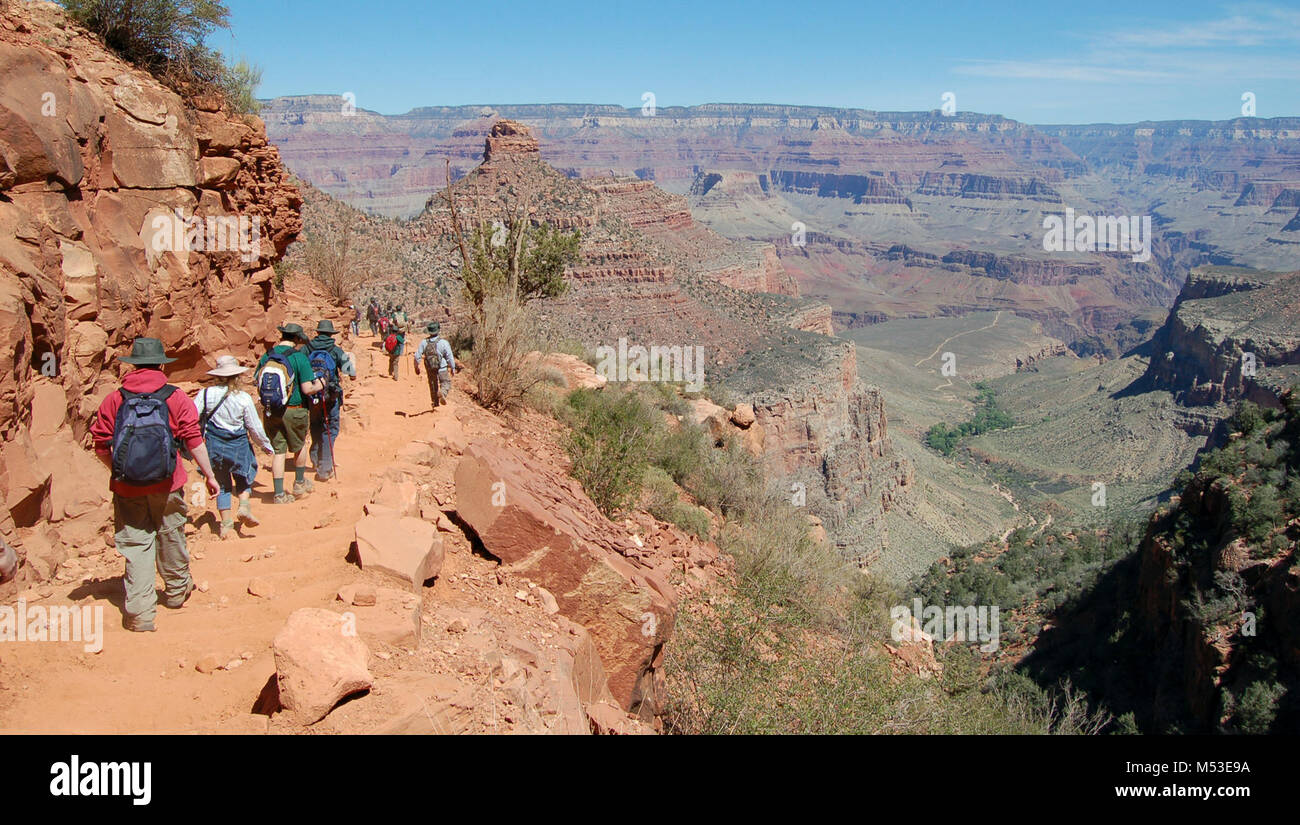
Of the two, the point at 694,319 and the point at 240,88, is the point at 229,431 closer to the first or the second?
the point at 240,88

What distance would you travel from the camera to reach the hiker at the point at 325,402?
7746 millimetres

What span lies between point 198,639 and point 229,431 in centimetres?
230

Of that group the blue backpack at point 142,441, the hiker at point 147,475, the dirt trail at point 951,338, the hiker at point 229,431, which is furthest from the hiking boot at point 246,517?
the dirt trail at point 951,338

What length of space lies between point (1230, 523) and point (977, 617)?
7.25 meters

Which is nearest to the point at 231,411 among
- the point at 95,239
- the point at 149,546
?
the point at 149,546

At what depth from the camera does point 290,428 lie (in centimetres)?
761

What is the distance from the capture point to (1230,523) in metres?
15.6

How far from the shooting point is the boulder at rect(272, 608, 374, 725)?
3.78m

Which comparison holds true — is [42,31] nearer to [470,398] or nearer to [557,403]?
[470,398]

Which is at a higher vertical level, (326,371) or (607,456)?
(326,371)

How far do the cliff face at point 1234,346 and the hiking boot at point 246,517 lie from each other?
6219 cm

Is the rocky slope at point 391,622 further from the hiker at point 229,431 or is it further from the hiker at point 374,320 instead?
the hiker at point 374,320
